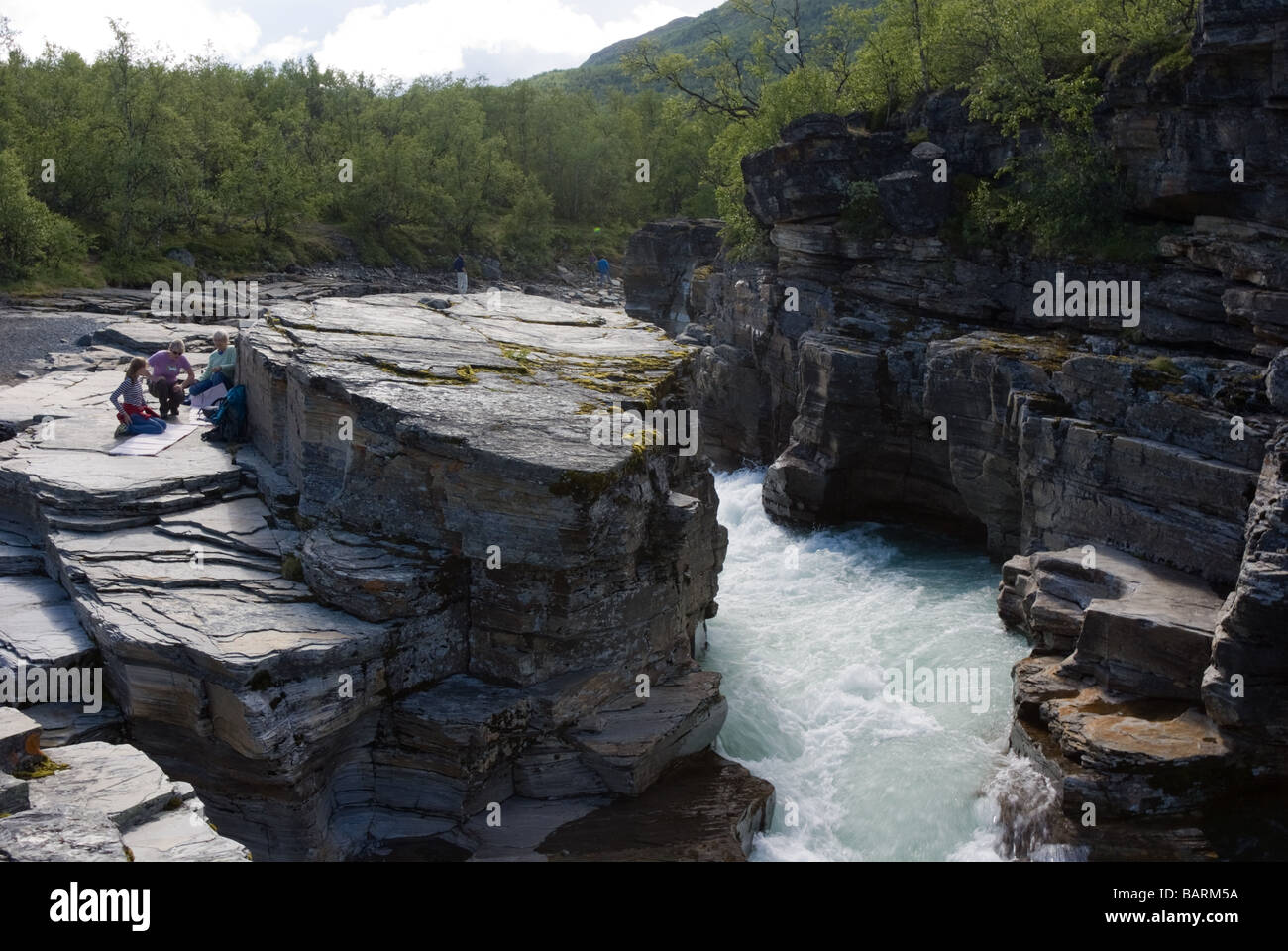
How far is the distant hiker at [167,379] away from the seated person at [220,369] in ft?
1.25

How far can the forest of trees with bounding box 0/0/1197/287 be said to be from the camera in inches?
1071

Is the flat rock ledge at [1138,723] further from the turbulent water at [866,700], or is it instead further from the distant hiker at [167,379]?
the distant hiker at [167,379]

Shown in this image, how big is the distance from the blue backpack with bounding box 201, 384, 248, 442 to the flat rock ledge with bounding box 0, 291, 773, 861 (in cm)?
162

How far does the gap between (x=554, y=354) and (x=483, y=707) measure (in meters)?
6.85

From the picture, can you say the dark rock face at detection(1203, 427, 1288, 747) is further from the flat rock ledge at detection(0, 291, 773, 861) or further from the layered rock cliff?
the flat rock ledge at detection(0, 291, 773, 861)

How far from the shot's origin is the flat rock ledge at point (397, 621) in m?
12.3

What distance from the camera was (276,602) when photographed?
13148 millimetres

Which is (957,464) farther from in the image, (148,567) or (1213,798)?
(148,567)

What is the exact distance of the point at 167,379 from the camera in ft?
61.1

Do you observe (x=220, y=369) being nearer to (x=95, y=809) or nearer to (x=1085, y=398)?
(x=95, y=809)

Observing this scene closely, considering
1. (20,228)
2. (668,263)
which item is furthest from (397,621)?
(668,263)

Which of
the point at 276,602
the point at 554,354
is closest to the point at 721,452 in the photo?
the point at 554,354

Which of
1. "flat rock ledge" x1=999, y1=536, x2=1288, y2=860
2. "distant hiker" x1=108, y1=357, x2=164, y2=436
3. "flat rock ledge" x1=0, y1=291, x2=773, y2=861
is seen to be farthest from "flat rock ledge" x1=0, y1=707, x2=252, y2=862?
"flat rock ledge" x1=999, y1=536, x2=1288, y2=860

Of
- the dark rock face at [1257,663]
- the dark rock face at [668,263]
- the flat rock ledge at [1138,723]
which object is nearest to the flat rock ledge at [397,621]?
the flat rock ledge at [1138,723]
